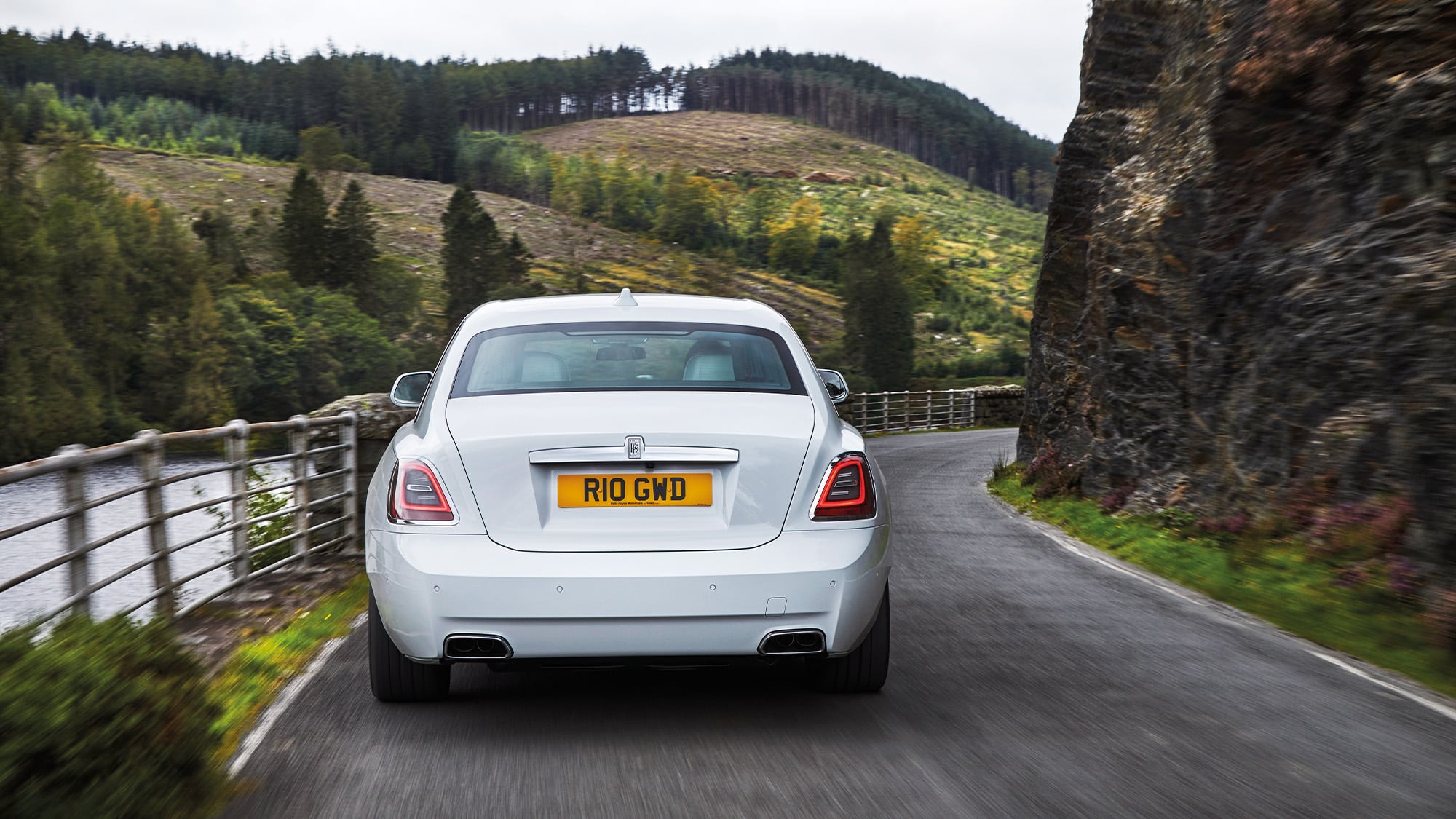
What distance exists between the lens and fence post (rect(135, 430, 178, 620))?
6.66 m

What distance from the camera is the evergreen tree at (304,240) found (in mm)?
105375

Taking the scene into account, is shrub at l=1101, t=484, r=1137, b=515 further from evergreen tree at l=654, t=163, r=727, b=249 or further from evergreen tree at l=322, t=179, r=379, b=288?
evergreen tree at l=654, t=163, r=727, b=249

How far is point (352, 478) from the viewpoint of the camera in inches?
394

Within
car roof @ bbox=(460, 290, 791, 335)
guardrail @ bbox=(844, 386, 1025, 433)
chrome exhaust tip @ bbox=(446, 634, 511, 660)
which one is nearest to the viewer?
→ chrome exhaust tip @ bbox=(446, 634, 511, 660)

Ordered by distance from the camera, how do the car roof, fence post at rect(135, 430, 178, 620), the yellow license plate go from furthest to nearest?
fence post at rect(135, 430, 178, 620) < the car roof < the yellow license plate

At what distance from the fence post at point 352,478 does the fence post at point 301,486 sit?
51cm

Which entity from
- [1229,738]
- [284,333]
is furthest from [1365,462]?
[284,333]

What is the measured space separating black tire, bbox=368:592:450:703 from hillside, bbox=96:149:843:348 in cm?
10576

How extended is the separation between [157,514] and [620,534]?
11.9ft

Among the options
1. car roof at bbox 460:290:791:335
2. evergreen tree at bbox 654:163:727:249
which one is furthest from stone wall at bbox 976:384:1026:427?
evergreen tree at bbox 654:163:727:249

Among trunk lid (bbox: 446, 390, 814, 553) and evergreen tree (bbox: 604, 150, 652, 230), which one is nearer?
trunk lid (bbox: 446, 390, 814, 553)

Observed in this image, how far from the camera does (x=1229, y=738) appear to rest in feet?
14.8

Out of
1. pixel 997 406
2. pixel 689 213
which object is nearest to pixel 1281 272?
pixel 997 406

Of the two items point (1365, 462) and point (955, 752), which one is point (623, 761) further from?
point (1365, 462)
